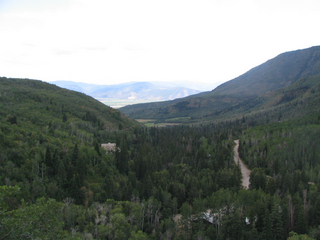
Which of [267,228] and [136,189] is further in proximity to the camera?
[136,189]

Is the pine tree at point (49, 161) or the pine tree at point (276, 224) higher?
the pine tree at point (49, 161)

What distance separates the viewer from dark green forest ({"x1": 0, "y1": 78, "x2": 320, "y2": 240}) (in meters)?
50.6

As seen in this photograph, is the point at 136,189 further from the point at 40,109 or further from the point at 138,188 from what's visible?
the point at 40,109

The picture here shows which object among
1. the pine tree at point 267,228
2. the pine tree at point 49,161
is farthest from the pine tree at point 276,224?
the pine tree at point 49,161

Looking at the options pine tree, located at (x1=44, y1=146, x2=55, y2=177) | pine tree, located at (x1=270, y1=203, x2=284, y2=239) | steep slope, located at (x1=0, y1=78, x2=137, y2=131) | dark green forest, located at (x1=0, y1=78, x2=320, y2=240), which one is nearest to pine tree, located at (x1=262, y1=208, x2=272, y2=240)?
dark green forest, located at (x1=0, y1=78, x2=320, y2=240)

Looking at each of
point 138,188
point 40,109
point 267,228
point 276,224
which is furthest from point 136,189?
point 40,109

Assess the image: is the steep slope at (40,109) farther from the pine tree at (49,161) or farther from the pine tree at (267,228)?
the pine tree at (267,228)

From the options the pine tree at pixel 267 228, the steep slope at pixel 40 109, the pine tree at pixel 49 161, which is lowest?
the pine tree at pixel 267 228

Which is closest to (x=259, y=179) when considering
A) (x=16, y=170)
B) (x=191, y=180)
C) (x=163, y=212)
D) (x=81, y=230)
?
(x=191, y=180)

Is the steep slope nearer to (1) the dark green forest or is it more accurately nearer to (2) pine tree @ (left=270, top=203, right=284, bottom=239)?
(1) the dark green forest

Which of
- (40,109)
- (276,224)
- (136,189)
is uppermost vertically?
(40,109)

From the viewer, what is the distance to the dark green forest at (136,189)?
166ft

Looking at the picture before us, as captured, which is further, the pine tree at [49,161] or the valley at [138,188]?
the pine tree at [49,161]

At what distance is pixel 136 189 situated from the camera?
7550cm
